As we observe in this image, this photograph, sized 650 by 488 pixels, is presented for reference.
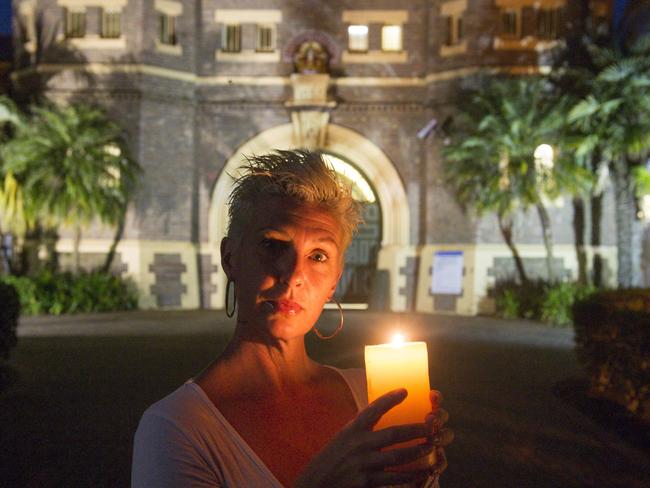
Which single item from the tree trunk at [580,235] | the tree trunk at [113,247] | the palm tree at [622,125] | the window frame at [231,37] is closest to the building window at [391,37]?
the window frame at [231,37]

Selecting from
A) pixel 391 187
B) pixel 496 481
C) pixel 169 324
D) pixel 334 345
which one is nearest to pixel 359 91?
pixel 391 187

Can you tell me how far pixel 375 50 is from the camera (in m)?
22.3

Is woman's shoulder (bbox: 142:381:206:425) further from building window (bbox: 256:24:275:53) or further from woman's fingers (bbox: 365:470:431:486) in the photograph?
building window (bbox: 256:24:275:53)

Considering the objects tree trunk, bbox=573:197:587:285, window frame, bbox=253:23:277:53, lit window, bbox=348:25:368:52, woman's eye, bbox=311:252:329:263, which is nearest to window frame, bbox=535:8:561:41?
tree trunk, bbox=573:197:587:285

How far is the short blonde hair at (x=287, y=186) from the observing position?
1.75 meters

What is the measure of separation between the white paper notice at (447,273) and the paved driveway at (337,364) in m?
5.07

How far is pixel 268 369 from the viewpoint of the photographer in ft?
5.75

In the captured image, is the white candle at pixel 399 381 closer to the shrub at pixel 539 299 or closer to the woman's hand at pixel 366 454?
the woman's hand at pixel 366 454

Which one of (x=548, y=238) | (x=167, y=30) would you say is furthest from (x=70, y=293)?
(x=548, y=238)

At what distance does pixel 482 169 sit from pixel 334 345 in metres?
8.27

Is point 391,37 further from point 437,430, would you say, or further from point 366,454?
point 366,454

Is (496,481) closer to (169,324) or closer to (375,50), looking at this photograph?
(169,324)

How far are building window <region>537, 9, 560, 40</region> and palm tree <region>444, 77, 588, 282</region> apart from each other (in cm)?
196

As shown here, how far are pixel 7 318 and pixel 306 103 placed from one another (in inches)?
570
